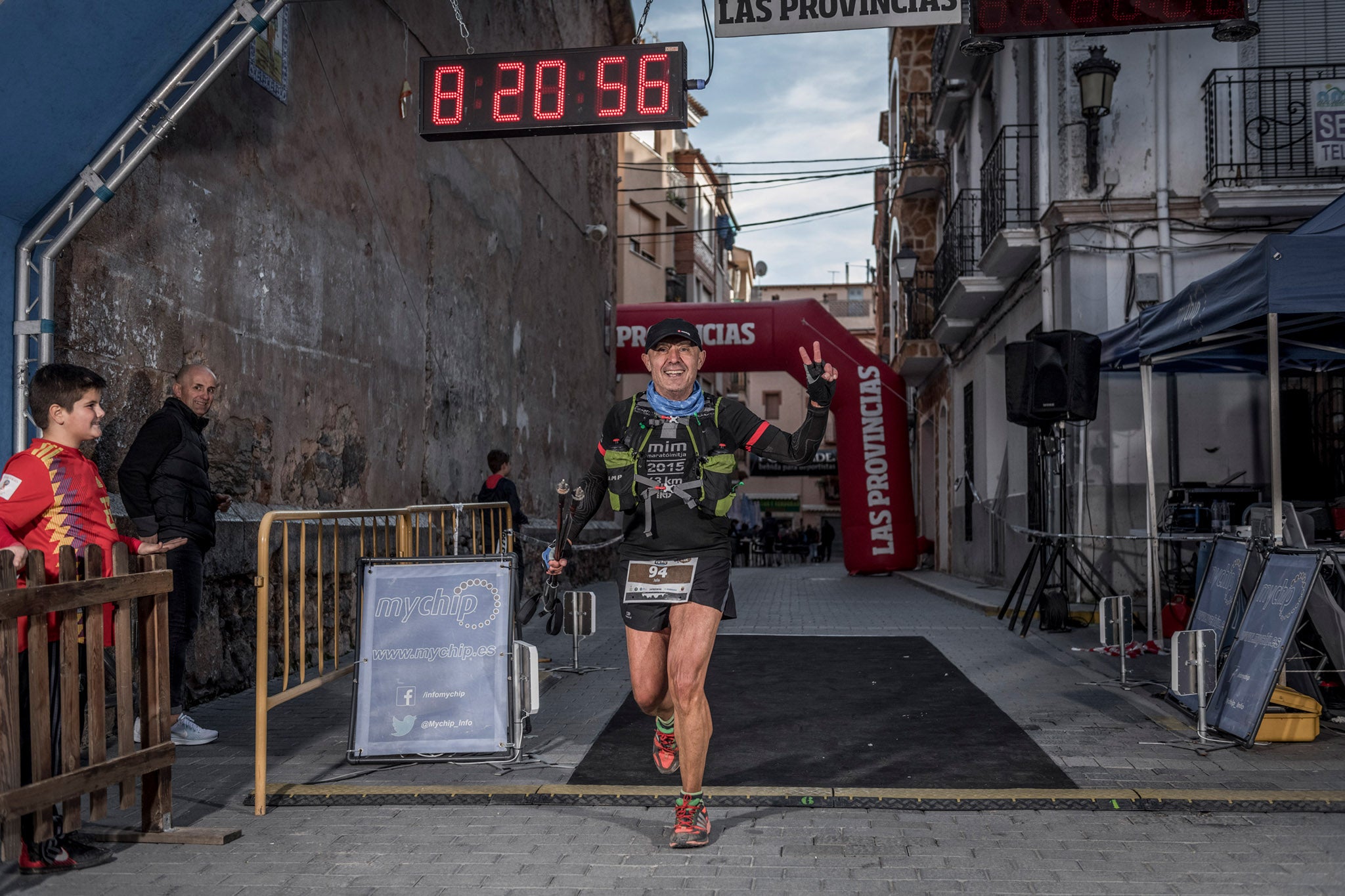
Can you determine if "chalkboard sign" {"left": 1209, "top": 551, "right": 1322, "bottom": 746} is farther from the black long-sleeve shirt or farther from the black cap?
the black cap

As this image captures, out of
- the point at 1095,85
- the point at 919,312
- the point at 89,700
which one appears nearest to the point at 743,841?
the point at 89,700

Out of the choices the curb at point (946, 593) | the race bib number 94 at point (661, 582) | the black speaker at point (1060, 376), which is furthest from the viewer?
the curb at point (946, 593)

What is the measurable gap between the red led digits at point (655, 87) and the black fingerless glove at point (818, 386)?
367 centimetres

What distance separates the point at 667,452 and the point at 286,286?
5074 millimetres

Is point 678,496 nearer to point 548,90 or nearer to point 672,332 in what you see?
point 672,332

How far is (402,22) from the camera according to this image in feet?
37.3

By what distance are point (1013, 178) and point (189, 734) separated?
11.9 metres

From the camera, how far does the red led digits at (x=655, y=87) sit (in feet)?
25.2

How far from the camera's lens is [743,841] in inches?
178

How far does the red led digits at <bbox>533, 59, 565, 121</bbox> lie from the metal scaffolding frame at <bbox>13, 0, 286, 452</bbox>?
1801mm

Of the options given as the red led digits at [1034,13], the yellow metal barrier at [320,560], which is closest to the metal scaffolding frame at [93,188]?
the yellow metal barrier at [320,560]

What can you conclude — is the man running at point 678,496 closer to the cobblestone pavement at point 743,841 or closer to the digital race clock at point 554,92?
the cobblestone pavement at point 743,841

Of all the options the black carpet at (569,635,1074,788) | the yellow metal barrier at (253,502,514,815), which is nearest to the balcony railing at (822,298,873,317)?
the yellow metal barrier at (253,502,514,815)

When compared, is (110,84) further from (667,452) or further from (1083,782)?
(1083,782)
